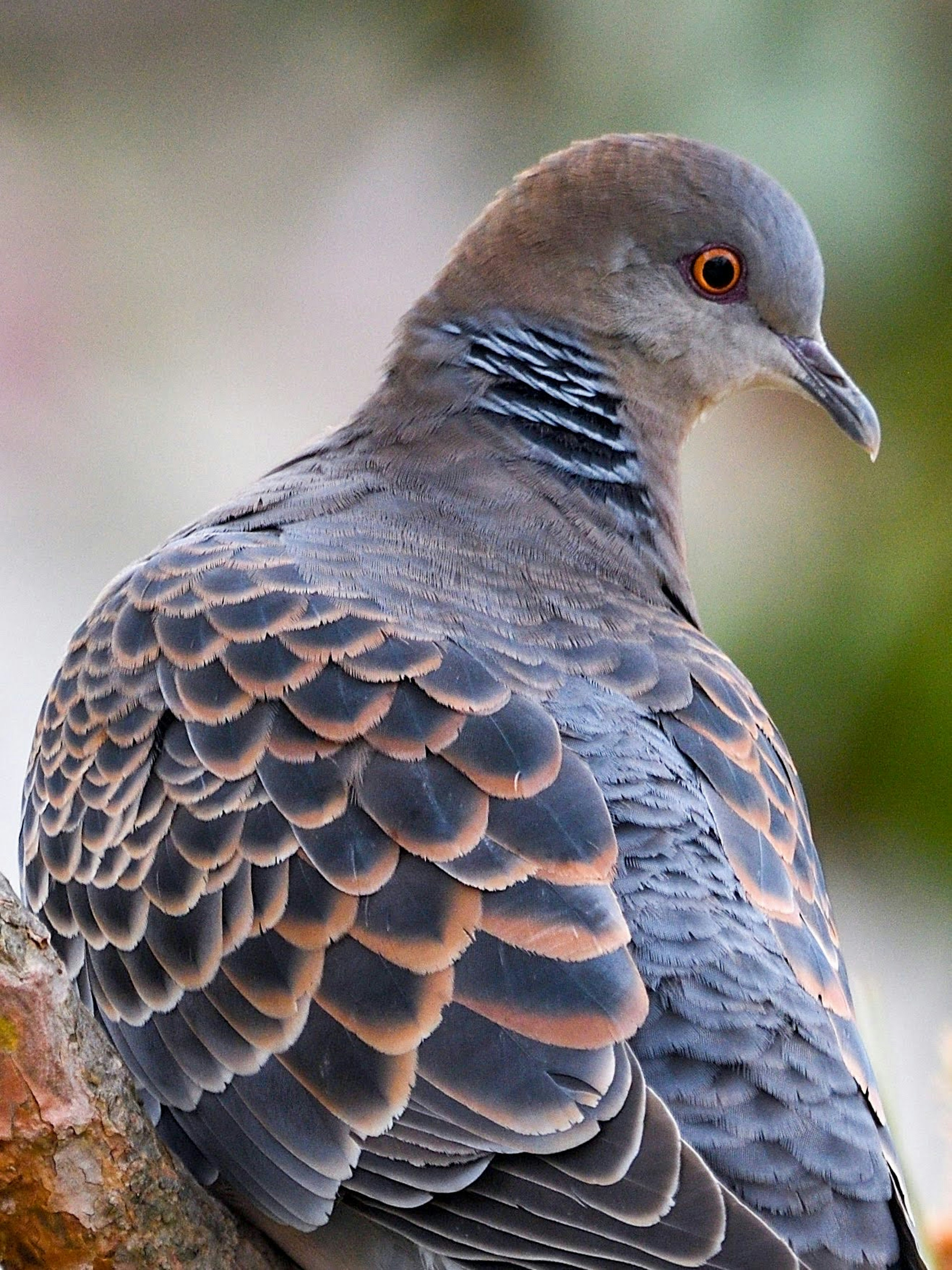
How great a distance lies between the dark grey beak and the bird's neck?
298 mm

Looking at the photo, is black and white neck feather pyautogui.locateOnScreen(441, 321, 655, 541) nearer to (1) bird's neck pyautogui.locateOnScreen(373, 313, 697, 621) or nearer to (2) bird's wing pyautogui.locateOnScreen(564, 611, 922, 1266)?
(1) bird's neck pyautogui.locateOnScreen(373, 313, 697, 621)

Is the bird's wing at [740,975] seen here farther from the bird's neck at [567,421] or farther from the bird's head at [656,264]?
the bird's head at [656,264]

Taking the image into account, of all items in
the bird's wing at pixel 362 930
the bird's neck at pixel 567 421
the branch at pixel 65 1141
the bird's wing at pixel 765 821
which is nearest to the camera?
the branch at pixel 65 1141

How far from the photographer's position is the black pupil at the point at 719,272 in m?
2.99

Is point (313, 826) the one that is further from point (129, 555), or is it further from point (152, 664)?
point (129, 555)

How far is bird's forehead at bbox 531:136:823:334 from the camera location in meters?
2.96

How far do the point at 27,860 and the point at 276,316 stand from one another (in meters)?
4.67

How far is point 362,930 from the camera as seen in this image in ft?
6.56

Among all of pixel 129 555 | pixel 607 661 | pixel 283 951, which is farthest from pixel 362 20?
pixel 283 951

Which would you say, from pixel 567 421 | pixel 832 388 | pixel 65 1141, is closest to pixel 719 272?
pixel 832 388

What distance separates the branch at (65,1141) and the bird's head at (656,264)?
61.0 inches

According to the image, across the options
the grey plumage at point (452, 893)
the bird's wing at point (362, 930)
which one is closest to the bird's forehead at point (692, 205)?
the grey plumage at point (452, 893)

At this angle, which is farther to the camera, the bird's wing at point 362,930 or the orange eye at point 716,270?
the orange eye at point 716,270

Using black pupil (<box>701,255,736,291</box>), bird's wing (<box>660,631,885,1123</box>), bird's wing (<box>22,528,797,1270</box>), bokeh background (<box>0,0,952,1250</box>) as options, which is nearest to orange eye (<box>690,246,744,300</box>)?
black pupil (<box>701,255,736,291</box>)
